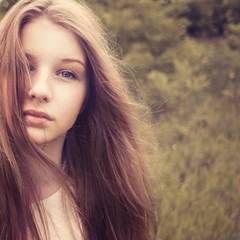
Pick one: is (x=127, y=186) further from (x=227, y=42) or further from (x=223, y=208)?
(x=227, y=42)

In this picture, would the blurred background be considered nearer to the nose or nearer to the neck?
the neck

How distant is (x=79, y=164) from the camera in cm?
130

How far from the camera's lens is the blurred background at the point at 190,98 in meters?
2.29

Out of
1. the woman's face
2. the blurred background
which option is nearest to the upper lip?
the woman's face

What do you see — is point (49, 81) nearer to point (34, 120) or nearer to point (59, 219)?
point (34, 120)

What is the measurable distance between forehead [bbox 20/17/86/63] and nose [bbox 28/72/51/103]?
0.07 m

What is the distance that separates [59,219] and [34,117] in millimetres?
393

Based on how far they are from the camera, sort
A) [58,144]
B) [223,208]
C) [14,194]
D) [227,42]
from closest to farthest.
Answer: [14,194], [58,144], [223,208], [227,42]

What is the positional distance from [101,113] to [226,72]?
11.2 ft

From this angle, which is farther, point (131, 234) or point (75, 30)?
point (131, 234)

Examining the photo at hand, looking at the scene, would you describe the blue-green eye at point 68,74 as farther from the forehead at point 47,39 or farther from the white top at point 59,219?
the white top at point 59,219

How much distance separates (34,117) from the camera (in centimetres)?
102

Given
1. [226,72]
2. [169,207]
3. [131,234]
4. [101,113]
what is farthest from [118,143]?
[226,72]

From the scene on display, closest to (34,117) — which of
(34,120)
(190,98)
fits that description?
(34,120)
